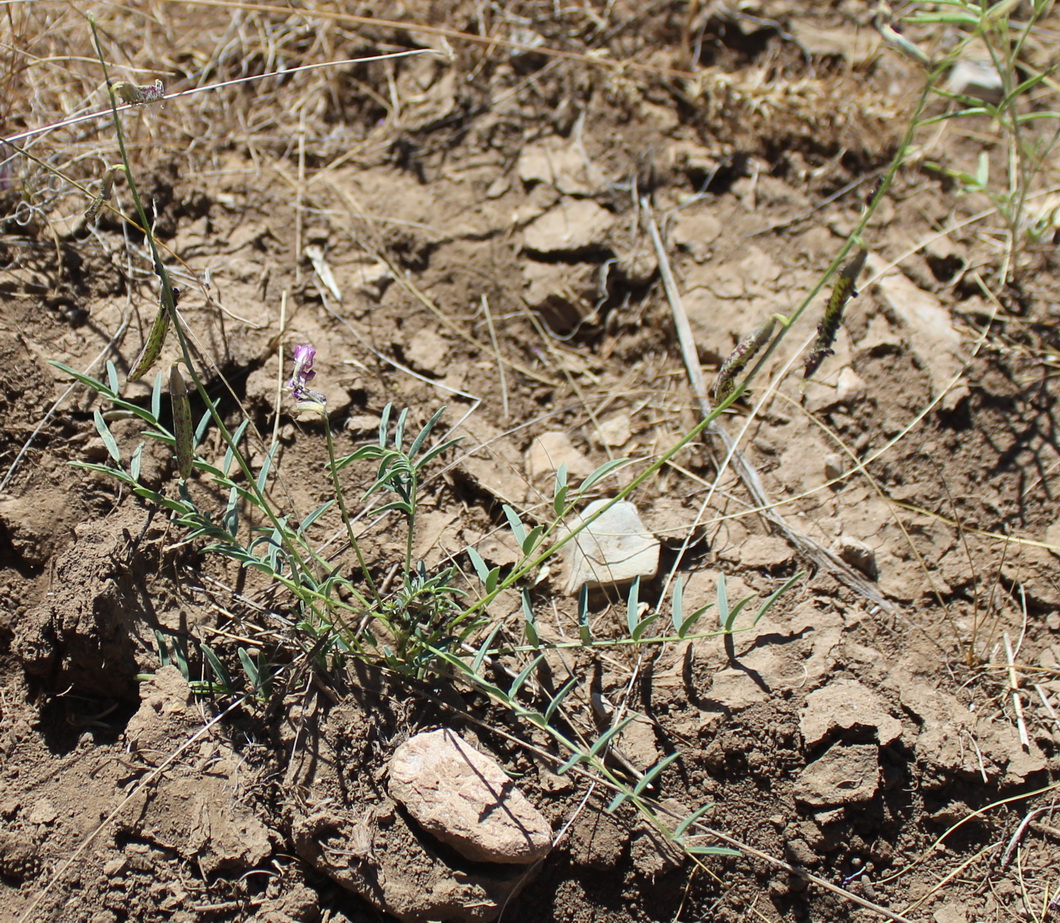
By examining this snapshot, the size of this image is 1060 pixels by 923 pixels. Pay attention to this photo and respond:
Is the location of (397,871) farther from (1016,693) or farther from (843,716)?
(1016,693)

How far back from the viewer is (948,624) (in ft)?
7.50

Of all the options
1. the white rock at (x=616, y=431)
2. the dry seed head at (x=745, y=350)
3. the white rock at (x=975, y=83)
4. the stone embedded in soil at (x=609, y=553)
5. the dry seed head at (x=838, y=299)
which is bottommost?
the stone embedded in soil at (x=609, y=553)

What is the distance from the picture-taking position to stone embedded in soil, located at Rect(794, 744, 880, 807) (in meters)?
1.96

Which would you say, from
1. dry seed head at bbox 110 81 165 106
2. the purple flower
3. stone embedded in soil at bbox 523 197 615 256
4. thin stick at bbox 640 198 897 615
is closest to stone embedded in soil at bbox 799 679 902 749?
thin stick at bbox 640 198 897 615

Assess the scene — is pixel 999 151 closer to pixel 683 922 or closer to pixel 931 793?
pixel 931 793

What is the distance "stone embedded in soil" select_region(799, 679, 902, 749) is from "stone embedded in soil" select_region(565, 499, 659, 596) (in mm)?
514

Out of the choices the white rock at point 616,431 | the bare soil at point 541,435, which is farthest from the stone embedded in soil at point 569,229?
the white rock at point 616,431

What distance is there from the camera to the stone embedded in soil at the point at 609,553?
7.33ft

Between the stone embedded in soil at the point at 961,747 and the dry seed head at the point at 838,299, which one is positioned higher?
the dry seed head at the point at 838,299

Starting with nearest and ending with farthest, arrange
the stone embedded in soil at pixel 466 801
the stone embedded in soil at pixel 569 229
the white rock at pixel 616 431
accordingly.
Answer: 1. the stone embedded in soil at pixel 466 801
2. the white rock at pixel 616 431
3. the stone embedded in soil at pixel 569 229

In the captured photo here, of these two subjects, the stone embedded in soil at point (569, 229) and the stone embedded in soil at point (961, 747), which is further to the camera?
the stone embedded in soil at point (569, 229)

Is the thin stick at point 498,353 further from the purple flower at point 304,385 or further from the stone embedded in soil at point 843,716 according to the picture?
the stone embedded in soil at point 843,716

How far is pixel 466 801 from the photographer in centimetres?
183

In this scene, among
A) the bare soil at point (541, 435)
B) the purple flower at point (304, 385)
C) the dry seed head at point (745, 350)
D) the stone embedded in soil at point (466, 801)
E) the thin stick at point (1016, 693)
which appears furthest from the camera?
the thin stick at point (1016, 693)
